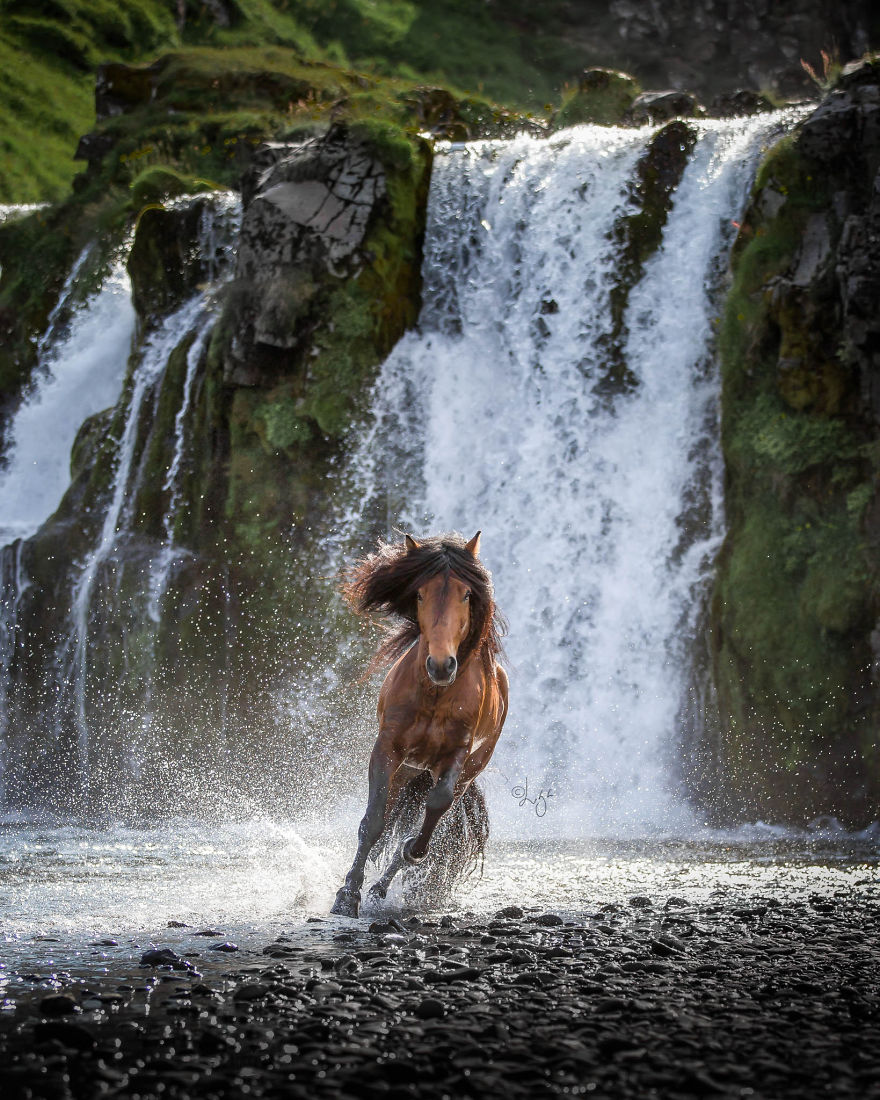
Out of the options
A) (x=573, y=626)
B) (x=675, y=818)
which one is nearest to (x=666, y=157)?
(x=573, y=626)

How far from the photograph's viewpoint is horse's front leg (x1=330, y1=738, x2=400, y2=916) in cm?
667

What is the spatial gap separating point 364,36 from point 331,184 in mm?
29983

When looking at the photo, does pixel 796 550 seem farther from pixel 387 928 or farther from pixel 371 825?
pixel 387 928

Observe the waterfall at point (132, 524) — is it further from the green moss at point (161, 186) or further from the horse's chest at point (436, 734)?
the horse's chest at point (436, 734)

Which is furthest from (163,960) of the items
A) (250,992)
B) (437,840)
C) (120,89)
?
(120,89)

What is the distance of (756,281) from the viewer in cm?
1475

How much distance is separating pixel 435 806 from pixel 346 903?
0.76 metres

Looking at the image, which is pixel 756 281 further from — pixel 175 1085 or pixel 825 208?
pixel 175 1085

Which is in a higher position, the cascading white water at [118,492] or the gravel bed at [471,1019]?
the cascading white water at [118,492]

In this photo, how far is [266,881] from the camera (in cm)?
815

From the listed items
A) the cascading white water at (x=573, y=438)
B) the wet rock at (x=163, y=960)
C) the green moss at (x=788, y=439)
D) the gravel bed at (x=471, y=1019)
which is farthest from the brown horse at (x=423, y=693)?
the green moss at (x=788, y=439)

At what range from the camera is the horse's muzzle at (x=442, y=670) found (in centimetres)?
607

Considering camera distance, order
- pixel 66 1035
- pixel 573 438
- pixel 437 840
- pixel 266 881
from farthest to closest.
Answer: pixel 573 438 → pixel 266 881 → pixel 437 840 → pixel 66 1035

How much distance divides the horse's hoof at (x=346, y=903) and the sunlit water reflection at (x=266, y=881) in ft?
0.38
